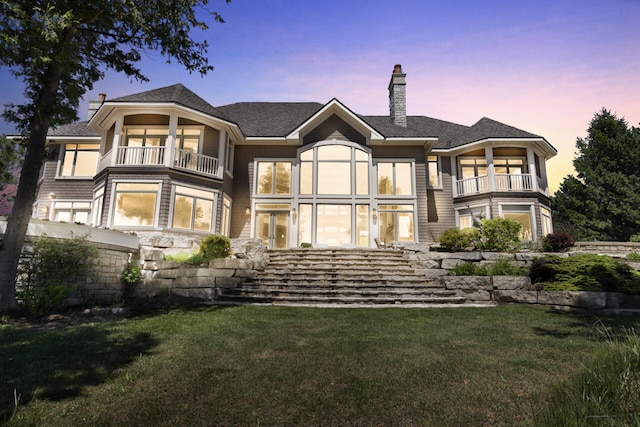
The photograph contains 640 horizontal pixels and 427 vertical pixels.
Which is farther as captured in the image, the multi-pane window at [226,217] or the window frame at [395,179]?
the window frame at [395,179]

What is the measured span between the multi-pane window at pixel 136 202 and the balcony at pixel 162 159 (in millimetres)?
1102

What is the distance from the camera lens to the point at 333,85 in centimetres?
1803

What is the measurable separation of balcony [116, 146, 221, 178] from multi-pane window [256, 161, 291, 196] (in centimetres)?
274

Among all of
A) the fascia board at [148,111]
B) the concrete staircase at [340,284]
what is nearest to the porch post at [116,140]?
the fascia board at [148,111]

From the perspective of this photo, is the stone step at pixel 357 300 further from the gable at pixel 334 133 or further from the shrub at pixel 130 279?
the gable at pixel 334 133

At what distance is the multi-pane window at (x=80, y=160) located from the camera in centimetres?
1761

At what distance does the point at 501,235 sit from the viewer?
1255cm

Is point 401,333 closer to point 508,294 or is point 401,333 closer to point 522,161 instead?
point 508,294

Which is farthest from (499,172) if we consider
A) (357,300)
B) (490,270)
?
(357,300)

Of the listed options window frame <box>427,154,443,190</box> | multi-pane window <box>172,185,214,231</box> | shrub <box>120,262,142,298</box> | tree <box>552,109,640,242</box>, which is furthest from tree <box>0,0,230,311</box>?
tree <box>552,109,640,242</box>

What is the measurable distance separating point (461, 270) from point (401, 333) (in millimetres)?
5207

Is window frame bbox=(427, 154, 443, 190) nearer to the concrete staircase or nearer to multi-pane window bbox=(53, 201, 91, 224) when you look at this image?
the concrete staircase

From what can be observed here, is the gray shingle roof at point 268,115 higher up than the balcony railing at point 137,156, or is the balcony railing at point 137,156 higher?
the gray shingle roof at point 268,115

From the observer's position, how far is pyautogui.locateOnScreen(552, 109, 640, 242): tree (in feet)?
73.5
